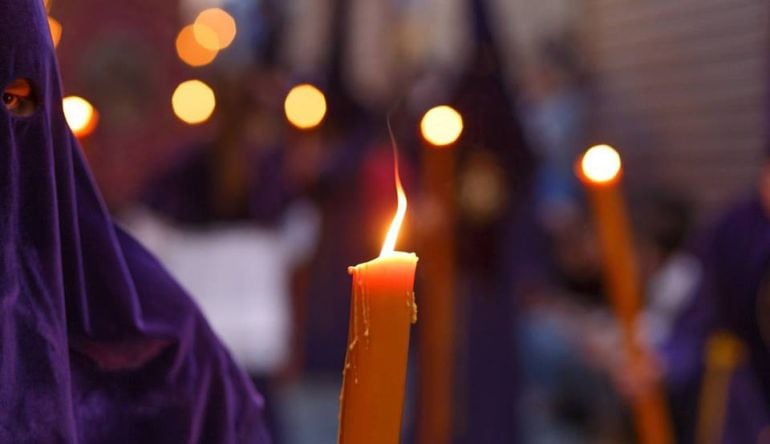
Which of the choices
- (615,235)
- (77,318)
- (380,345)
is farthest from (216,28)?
(380,345)

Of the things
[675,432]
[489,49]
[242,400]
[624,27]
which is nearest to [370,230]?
[489,49]

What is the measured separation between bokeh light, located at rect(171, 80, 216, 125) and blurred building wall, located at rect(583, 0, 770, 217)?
4.67 ft

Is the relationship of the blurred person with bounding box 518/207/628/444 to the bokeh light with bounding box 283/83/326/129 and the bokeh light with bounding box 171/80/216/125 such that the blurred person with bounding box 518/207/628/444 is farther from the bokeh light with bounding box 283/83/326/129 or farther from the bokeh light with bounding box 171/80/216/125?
the bokeh light with bounding box 171/80/216/125

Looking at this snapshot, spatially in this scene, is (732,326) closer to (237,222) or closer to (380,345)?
(380,345)

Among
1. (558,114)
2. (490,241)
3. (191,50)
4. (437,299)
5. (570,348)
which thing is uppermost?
(191,50)

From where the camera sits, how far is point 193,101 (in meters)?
3.53

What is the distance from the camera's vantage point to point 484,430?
4.20 m

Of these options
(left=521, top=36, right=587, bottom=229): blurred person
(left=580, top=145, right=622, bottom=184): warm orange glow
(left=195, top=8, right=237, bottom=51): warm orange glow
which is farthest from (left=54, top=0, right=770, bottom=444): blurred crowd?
(left=580, top=145, right=622, bottom=184): warm orange glow

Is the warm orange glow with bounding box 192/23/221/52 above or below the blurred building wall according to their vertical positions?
above

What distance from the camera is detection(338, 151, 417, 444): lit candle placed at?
0.96m

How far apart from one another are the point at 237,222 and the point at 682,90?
1825 mm

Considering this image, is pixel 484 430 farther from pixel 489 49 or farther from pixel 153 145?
pixel 153 145

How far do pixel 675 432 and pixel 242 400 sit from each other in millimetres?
1707

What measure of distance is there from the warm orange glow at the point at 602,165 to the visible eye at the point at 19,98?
35.3 inches
